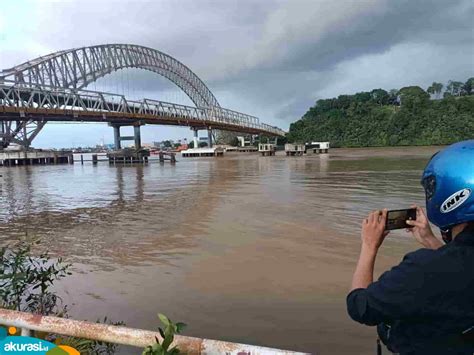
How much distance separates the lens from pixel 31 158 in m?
82.0

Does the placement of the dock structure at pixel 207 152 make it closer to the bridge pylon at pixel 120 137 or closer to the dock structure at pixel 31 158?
the bridge pylon at pixel 120 137

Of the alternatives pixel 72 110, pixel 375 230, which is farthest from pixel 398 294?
pixel 72 110

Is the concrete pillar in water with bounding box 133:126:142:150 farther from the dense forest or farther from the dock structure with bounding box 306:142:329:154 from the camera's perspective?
the dense forest

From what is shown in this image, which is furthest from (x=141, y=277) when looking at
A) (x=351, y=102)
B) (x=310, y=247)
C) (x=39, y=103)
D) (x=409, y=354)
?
(x=351, y=102)

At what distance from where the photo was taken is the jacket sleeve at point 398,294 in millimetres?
1455

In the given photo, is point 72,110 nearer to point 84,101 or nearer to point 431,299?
point 84,101

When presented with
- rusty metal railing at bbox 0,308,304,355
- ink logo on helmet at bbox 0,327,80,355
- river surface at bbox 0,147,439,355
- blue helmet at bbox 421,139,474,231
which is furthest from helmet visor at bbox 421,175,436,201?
river surface at bbox 0,147,439,355

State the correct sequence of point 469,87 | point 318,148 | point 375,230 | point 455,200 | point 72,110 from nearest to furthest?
1. point 455,200
2. point 375,230
3. point 72,110
4. point 318,148
5. point 469,87

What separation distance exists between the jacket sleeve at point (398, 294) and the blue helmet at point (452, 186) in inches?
7.5

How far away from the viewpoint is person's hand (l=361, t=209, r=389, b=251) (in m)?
1.77

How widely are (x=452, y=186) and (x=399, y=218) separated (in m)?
0.34

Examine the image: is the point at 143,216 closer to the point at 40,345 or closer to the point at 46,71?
the point at 40,345

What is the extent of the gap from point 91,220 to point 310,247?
9192 millimetres

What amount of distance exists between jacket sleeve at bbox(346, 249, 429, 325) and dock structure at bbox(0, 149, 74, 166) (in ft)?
290
